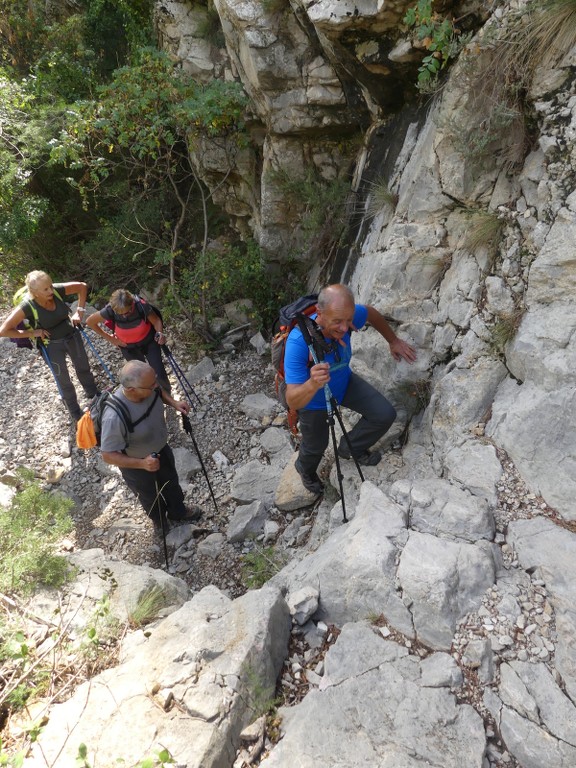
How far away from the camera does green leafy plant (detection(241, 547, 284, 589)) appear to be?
472 cm

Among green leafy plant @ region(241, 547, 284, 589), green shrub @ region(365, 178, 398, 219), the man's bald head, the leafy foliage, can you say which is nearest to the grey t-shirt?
the man's bald head

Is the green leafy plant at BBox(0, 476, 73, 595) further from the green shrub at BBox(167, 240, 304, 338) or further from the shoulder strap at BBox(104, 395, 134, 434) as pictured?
the green shrub at BBox(167, 240, 304, 338)

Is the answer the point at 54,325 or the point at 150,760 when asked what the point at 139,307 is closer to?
the point at 54,325

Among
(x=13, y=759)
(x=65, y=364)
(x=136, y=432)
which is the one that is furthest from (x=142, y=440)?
(x=65, y=364)

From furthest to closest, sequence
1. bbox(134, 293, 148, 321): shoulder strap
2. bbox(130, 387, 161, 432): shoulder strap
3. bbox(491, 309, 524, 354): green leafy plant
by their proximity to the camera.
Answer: bbox(134, 293, 148, 321): shoulder strap
bbox(130, 387, 161, 432): shoulder strap
bbox(491, 309, 524, 354): green leafy plant

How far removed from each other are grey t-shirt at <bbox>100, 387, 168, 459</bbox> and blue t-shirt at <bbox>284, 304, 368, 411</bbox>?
1505 millimetres

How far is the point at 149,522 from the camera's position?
599cm

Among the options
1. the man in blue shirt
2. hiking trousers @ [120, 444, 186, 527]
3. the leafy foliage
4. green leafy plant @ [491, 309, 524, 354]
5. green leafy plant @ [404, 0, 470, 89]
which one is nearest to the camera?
the man in blue shirt

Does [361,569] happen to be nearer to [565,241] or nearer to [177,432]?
[565,241]

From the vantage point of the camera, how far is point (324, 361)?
4.21 metres

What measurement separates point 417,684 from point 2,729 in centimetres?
248

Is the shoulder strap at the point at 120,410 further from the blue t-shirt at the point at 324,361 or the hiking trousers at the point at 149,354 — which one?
the hiking trousers at the point at 149,354

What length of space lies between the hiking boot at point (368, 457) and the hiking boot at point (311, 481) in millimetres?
537

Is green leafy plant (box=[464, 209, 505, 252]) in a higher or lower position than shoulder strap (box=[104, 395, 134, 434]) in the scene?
higher
